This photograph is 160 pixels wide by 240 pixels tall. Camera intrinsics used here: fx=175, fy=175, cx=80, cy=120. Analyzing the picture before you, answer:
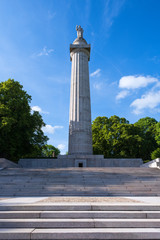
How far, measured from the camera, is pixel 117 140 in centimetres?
3941

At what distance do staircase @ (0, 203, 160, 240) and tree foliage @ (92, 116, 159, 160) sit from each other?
34.1 m

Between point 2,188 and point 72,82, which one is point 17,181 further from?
point 72,82

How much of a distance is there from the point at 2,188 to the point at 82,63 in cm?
2295

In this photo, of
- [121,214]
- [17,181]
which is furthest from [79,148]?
[121,214]

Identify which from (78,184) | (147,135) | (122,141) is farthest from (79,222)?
(147,135)

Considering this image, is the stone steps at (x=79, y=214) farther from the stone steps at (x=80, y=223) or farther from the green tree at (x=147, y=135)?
the green tree at (x=147, y=135)

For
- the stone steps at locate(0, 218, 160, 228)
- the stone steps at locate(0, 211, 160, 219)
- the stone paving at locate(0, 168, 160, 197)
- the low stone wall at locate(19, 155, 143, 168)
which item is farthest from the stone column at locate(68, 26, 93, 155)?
the stone steps at locate(0, 218, 160, 228)

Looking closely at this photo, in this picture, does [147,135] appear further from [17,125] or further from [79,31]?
[17,125]

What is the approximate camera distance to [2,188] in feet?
39.4

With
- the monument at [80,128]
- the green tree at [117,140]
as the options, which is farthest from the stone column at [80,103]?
the green tree at [117,140]

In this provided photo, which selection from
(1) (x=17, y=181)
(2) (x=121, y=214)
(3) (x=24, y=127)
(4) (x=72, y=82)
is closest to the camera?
(2) (x=121, y=214)

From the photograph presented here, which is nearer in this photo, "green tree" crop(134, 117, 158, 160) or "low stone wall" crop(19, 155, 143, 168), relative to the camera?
"low stone wall" crop(19, 155, 143, 168)

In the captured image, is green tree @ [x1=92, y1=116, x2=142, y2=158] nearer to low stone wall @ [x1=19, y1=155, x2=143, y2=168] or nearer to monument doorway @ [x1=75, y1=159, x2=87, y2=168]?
low stone wall @ [x1=19, y1=155, x2=143, y2=168]

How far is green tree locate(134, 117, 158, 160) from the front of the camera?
4072 cm
